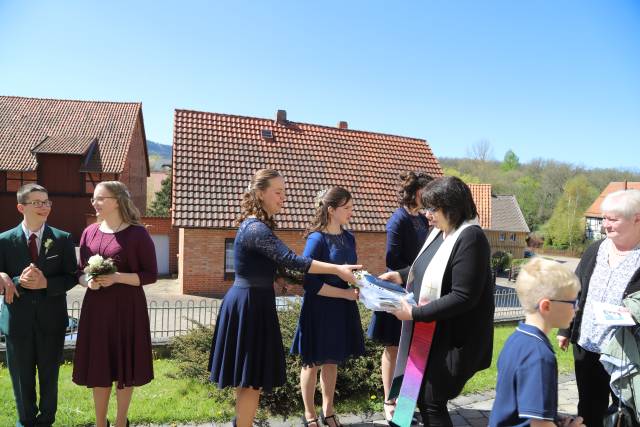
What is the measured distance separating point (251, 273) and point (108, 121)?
3076 centimetres

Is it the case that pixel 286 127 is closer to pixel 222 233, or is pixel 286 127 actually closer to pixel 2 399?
pixel 222 233

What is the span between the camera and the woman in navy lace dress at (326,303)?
12.4 ft

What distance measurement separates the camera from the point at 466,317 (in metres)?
2.73

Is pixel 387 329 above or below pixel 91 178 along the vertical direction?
below

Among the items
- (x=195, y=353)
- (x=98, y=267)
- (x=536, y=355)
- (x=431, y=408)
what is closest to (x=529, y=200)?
(x=195, y=353)

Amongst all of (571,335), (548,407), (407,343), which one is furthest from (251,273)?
(571,335)

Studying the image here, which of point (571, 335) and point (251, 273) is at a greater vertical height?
point (251, 273)

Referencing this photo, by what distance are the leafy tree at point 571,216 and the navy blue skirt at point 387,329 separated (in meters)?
51.3

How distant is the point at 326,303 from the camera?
12.5 ft

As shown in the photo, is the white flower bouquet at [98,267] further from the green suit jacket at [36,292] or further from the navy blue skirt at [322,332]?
the navy blue skirt at [322,332]

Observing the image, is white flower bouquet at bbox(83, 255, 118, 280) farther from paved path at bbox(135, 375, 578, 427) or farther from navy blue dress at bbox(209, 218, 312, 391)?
paved path at bbox(135, 375, 578, 427)

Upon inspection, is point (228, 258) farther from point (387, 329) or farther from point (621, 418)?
point (621, 418)

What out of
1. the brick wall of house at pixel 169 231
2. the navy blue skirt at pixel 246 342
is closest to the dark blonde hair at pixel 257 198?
the navy blue skirt at pixel 246 342

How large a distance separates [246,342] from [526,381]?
6.33ft
